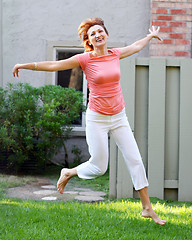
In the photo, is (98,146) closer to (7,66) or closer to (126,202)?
(126,202)

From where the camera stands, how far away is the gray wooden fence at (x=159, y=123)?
4.95 metres

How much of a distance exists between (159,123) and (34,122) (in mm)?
2565

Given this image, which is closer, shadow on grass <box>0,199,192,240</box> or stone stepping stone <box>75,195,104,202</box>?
shadow on grass <box>0,199,192,240</box>

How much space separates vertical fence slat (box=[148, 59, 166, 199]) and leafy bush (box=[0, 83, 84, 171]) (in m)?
2.14

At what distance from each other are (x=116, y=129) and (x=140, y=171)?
43 centimetres

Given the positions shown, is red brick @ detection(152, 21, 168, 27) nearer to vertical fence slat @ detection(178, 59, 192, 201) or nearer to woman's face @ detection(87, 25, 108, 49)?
vertical fence slat @ detection(178, 59, 192, 201)

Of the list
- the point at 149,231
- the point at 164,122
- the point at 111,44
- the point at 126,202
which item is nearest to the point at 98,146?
the point at 149,231

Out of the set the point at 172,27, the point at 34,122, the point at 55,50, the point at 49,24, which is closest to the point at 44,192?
the point at 34,122

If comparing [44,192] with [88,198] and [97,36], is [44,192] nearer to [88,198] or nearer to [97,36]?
[88,198]

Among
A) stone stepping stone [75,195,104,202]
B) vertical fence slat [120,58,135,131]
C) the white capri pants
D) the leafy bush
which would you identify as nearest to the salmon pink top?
the white capri pants

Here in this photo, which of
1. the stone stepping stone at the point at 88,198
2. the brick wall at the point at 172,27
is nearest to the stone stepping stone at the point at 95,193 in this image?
the stone stepping stone at the point at 88,198

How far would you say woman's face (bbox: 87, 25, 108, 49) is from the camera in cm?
355

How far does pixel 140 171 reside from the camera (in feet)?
11.7

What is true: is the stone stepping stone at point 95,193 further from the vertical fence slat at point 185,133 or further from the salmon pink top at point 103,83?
the salmon pink top at point 103,83
